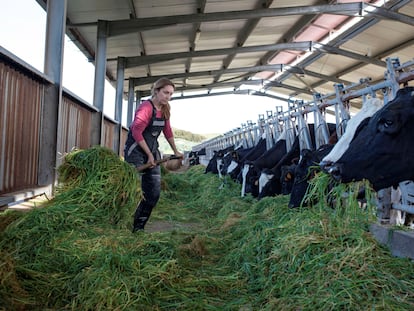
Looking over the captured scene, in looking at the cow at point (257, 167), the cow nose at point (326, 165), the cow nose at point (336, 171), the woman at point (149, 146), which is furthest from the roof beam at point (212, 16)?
the cow nose at point (336, 171)

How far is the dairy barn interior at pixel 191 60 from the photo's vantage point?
443 cm

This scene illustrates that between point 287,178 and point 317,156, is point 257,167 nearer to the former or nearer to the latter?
point 287,178

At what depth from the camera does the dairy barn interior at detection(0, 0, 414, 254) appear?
174 inches

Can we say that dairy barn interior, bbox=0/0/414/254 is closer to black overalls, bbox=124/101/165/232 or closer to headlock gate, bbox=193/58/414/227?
headlock gate, bbox=193/58/414/227

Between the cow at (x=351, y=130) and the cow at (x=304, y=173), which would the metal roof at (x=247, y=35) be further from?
the cow at (x=304, y=173)

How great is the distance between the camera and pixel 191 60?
49.5 feet

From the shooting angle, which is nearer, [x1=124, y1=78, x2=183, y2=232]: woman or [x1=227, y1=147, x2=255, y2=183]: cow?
[x1=124, y1=78, x2=183, y2=232]: woman

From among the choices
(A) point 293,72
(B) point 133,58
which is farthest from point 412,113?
(A) point 293,72

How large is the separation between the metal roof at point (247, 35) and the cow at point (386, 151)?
190 centimetres

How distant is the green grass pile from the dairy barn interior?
27.0 inches

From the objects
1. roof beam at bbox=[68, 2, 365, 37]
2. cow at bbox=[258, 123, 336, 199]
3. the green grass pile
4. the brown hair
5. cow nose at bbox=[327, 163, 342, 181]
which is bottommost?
the green grass pile

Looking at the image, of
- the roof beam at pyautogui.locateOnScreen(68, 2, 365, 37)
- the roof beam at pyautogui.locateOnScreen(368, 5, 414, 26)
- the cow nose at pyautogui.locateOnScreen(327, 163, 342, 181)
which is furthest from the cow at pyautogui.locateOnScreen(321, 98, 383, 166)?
the roof beam at pyautogui.locateOnScreen(368, 5, 414, 26)

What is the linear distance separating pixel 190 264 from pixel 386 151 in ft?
5.99

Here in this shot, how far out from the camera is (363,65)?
49.6 feet
